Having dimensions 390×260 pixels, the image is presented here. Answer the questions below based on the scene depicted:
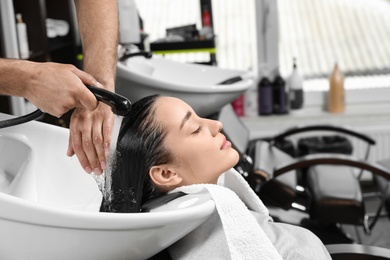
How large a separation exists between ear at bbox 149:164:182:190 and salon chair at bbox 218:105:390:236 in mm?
1300

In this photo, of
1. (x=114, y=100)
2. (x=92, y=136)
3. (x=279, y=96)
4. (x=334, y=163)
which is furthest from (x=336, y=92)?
(x=114, y=100)

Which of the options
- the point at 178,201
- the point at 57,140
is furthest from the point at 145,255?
the point at 57,140

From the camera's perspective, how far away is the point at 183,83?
118 inches

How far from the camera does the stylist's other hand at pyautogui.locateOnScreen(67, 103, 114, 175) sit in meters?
1.40

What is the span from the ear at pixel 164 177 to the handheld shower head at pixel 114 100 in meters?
0.18

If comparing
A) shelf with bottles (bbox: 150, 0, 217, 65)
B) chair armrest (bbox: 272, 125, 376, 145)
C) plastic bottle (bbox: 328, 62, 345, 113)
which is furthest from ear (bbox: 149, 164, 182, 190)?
plastic bottle (bbox: 328, 62, 345, 113)

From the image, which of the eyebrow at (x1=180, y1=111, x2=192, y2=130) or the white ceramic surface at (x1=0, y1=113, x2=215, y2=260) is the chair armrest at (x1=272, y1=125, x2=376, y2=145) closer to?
the eyebrow at (x1=180, y1=111, x2=192, y2=130)

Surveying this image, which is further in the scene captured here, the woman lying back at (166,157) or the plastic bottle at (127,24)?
the plastic bottle at (127,24)

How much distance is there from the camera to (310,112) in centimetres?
435

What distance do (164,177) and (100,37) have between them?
0.52 m

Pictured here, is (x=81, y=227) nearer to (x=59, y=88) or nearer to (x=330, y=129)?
(x=59, y=88)

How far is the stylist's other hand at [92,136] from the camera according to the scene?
1.40 meters

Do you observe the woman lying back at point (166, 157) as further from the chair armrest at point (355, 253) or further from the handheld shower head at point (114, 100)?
the chair armrest at point (355, 253)

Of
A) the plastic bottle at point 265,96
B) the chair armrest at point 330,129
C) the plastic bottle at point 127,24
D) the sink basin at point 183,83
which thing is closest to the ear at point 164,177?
the sink basin at point 183,83
